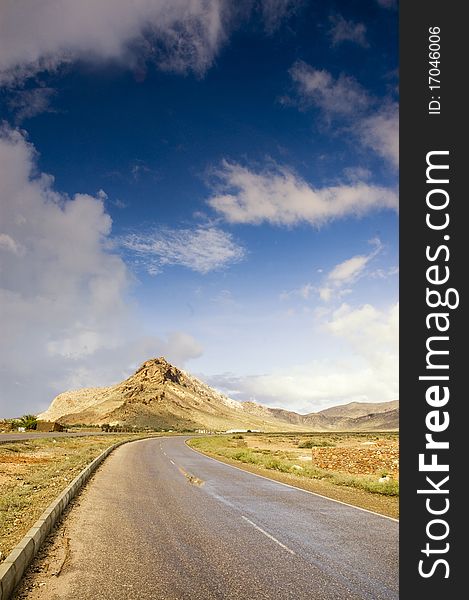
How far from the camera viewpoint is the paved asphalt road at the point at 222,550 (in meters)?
6.25

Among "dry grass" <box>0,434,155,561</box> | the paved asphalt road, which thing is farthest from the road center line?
"dry grass" <box>0,434,155,561</box>

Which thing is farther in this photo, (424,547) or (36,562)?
(36,562)

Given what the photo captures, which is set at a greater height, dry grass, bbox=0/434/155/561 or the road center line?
the road center line

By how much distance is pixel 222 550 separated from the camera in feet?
26.8

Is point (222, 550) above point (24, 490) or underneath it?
above

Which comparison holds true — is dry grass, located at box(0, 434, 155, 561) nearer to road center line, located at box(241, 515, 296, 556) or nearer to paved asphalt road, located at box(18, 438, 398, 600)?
paved asphalt road, located at box(18, 438, 398, 600)

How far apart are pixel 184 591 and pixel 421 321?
5.17m

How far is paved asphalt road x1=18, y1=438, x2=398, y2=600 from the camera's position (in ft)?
20.5

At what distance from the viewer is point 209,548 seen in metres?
8.30

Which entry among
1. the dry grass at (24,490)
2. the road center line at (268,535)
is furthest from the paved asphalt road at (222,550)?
the dry grass at (24,490)

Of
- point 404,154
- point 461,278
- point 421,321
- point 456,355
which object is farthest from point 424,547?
point 404,154

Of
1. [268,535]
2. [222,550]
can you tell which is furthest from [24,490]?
[222,550]

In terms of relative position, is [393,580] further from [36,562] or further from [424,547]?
[36,562]

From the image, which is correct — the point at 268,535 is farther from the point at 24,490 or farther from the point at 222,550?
the point at 24,490
